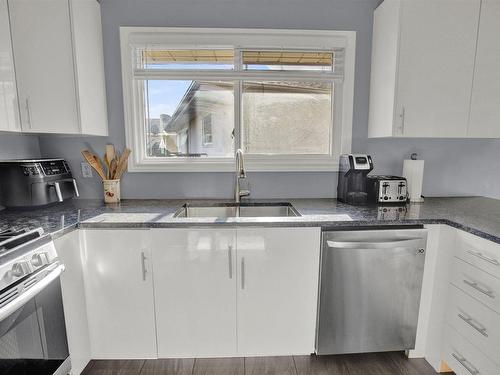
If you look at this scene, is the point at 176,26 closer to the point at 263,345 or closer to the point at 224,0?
the point at 224,0

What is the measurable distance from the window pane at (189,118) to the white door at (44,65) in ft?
1.87

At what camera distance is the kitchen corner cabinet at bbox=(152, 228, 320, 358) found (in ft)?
5.03

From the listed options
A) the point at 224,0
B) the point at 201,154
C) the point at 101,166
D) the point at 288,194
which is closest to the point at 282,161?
the point at 288,194

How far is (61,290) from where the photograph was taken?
1325mm

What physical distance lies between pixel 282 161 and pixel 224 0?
1.22 meters

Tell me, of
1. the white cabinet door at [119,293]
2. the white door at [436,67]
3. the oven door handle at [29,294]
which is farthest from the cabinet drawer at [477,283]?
the oven door handle at [29,294]

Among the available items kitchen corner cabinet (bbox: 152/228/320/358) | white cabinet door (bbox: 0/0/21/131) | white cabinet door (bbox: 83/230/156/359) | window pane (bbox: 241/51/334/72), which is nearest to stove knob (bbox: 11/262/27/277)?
white cabinet door (bbox: 83/230/156/359)

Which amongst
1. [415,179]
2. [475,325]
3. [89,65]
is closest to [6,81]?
[89,65]

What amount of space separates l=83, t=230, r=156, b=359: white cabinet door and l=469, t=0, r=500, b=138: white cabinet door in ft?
7.18

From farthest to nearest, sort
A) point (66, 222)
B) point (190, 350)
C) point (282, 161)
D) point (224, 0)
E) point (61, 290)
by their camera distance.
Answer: point (282, 161), point (224, 0), point (190, 350), point (66, 222), point (61, 290)

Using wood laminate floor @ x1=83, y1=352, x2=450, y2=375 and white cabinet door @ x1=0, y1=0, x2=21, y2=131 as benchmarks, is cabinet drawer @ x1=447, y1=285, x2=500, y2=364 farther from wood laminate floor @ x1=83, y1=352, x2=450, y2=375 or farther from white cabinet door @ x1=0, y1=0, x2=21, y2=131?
white cabinet door @ x1=0, y1=0, x2=21, y2=131

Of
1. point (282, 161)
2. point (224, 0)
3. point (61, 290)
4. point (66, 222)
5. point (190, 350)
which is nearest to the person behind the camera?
point (61, 290)

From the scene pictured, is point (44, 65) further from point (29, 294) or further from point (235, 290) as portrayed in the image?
point (235, 290)

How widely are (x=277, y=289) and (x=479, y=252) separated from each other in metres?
1.03
